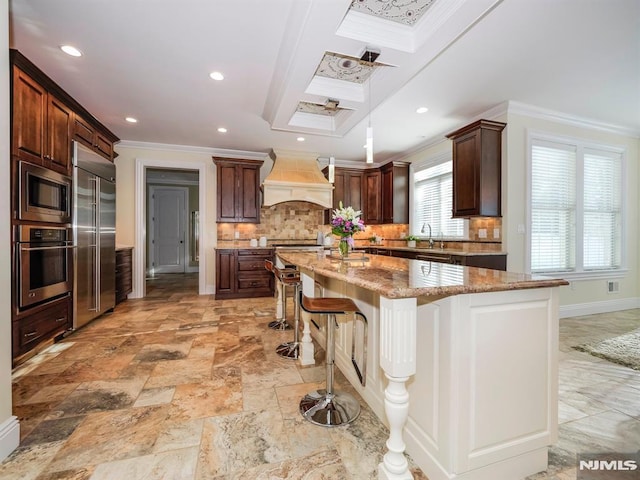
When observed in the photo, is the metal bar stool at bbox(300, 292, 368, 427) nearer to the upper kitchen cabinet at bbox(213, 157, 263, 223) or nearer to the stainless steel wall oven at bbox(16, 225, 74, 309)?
the stainless steel wall oven at bbox(16, 225, 74, 309)

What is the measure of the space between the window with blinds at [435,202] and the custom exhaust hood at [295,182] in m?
1.65

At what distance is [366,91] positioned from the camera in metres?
3.08

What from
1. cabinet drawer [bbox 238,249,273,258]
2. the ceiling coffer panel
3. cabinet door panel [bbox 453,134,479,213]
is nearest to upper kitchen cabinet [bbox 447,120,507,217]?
cabinet door panel [bbox 453,134,479,213]

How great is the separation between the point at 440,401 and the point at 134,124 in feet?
16.1

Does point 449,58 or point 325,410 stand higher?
point 449,58

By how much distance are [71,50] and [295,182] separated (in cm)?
323

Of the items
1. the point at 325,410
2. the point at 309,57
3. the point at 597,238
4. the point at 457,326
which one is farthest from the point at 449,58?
the point at 597,238

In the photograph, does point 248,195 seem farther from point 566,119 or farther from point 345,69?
point 566,119

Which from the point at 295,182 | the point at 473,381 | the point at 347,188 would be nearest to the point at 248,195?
the point at 295,182

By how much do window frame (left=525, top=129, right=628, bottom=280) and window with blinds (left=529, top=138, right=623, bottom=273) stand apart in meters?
0.01

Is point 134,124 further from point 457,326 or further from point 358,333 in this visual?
point 457,326

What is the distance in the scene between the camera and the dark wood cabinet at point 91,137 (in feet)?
10.6

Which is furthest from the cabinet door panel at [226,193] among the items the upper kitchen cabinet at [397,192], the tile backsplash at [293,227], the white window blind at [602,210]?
the white window blind at [602,210]

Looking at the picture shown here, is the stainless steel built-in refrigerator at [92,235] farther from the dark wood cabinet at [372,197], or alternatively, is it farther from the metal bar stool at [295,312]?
the dark wood cabinet at [372,197]
